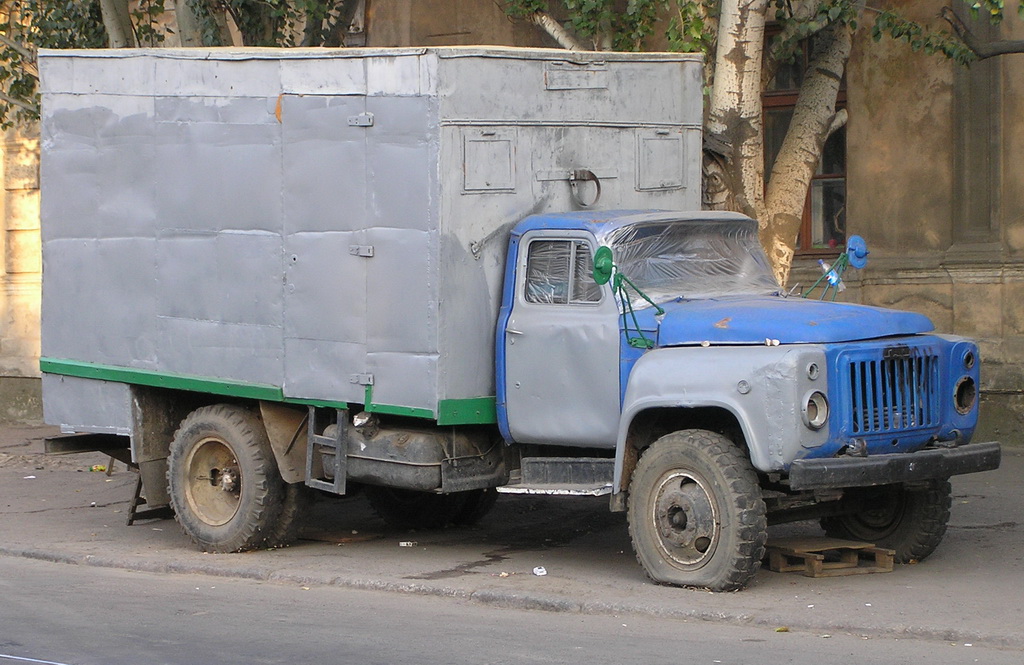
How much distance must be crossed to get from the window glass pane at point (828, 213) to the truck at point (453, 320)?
570 cm

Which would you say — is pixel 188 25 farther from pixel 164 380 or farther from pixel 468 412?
pixel 468 412

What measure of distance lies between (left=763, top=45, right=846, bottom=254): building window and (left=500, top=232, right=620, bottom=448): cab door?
23.8 feet

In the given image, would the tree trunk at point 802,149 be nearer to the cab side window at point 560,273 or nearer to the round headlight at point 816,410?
the cab side window at point 560,273

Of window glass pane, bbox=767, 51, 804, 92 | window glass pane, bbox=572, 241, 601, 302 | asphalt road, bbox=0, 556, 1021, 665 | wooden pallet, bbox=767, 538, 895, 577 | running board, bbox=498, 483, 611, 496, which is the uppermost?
window glass pane, bbox=767, 51, 804, 92

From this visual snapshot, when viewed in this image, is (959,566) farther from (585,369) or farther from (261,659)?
(261,659)

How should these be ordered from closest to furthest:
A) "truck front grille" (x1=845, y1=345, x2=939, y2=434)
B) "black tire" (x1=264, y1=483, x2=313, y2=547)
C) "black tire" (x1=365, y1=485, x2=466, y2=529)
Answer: "truck front grille" (x1=845, y1=345, x2=939, y2=434), "black tire" (x1=264, y1=483, x2=313, y2=547), "black tire" (x1=365, y1=485, x2=466, y2=529)

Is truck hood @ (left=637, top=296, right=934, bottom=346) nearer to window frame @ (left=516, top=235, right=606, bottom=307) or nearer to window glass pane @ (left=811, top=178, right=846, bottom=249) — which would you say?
window frame @ (left=516, top=235, right=606, bottom=307)

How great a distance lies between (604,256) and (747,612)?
1997 mm

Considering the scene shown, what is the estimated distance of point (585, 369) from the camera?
901cm

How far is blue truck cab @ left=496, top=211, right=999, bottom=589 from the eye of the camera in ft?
26.6

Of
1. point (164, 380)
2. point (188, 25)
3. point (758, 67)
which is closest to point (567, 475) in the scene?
point (164, 380)

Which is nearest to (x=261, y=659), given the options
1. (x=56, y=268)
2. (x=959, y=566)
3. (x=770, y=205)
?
(x=959, y=566)

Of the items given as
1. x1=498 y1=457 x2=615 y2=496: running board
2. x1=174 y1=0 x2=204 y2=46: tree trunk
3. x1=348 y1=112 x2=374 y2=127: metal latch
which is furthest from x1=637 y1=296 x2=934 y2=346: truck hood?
x1=174 y1=0 x2=204 y2=46: tree trunk

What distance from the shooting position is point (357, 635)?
772 centimetres
